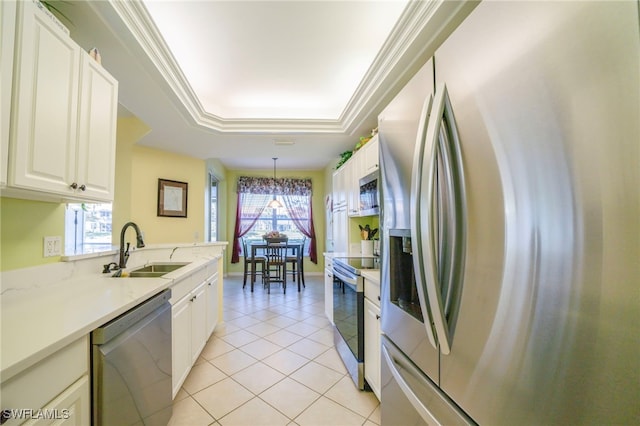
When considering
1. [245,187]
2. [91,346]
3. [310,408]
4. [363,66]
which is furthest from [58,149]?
[245,187]

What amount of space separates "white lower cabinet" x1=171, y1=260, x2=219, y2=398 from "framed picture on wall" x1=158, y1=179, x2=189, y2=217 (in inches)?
64.2

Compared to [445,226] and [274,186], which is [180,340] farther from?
[274,186]

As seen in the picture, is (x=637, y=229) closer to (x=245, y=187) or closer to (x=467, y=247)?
(x=467, y=247)

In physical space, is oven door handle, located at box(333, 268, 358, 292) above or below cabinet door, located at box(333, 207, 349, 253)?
below

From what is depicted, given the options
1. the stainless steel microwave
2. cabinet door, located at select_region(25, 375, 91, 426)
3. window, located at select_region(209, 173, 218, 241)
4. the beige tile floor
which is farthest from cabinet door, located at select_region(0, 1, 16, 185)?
window, located at select_region(209, 173, 218, 241)

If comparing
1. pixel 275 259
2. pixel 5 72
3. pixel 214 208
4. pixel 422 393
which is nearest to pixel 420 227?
pixel 422 393

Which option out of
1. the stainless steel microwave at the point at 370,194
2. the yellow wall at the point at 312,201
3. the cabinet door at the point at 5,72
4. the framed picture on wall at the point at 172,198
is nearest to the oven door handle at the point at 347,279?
the stainless steel microwave at the point at 370,194

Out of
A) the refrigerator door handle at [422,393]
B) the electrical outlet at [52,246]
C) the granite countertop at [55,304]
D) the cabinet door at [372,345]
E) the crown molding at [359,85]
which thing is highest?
the crown molding at [359,85]

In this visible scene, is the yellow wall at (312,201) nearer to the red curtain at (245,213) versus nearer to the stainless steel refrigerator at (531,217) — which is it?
the red curtain at (245,213)

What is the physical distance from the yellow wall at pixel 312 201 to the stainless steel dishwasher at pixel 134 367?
15.5ft

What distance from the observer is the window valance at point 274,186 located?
6.09 meters

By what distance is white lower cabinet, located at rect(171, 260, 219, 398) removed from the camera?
67.9 inches

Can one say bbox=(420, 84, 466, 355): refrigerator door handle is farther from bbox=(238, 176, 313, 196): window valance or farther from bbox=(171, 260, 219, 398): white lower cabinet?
bbox=(238, 176, 313, 196): window valance

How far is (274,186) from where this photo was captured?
618 centimetres
